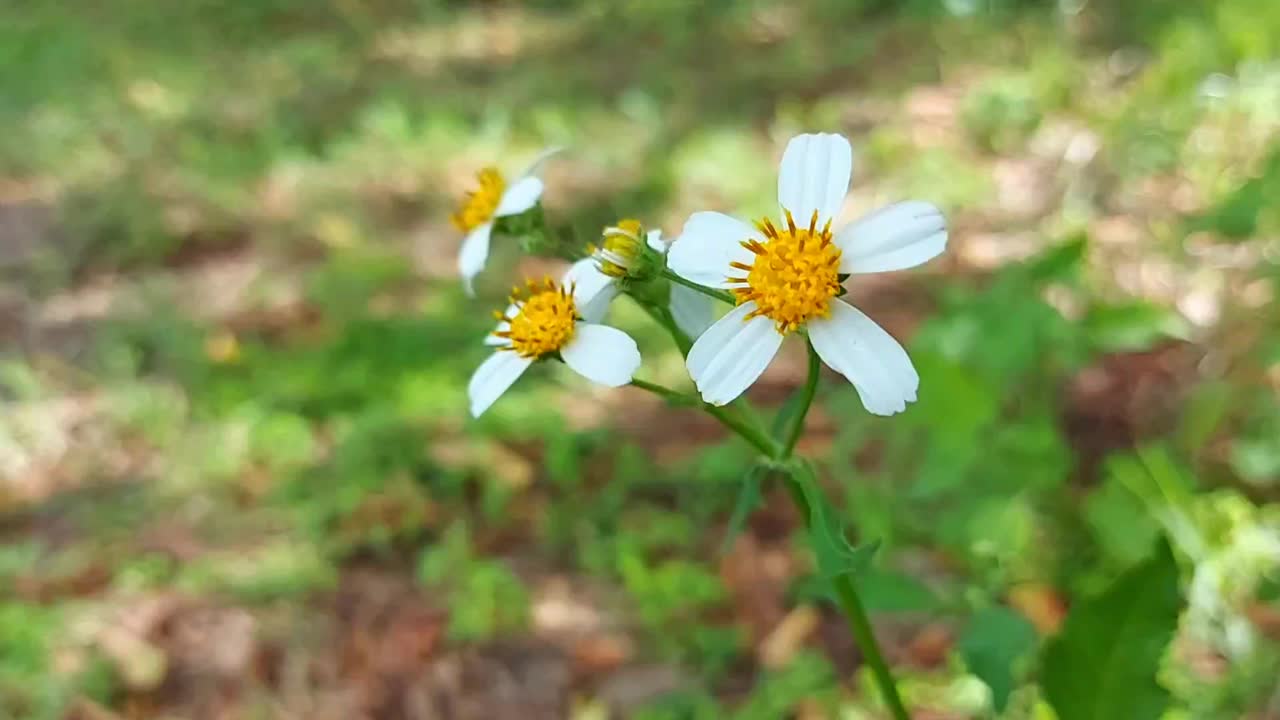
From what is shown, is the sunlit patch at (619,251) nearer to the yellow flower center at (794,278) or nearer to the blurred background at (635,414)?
the yellow flower center at (794,278)

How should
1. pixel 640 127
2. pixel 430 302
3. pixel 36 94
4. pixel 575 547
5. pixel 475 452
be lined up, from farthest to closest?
pixel 36 94, pixel 640 127, pixel 430 302, pixel 475 452, pixel 575 547

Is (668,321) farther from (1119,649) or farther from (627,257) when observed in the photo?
(1119,649)

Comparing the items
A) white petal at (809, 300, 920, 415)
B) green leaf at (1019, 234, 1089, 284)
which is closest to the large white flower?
white petal at (809, 300, 920, 415)

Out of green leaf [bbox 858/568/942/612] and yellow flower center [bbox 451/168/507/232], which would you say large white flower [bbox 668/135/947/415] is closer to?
yellow flower center [bbox 451/168/507/232]

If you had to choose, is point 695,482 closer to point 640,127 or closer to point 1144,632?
point 1144,632

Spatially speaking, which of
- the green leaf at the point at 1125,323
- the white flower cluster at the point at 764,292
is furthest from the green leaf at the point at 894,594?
the green leaf at the point at 1125,323

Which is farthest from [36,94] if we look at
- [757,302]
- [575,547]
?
[757,302]

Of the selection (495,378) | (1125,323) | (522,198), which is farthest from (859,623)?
(1125,323)
